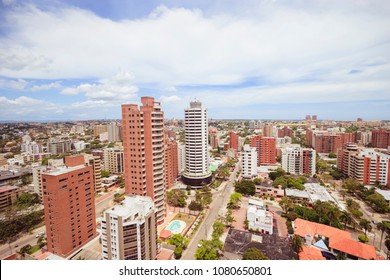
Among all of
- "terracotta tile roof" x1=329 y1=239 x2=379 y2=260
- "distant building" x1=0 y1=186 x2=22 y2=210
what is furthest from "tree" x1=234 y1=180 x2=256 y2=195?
"distant building" x1=0 y1=186 x2=22 y2=210

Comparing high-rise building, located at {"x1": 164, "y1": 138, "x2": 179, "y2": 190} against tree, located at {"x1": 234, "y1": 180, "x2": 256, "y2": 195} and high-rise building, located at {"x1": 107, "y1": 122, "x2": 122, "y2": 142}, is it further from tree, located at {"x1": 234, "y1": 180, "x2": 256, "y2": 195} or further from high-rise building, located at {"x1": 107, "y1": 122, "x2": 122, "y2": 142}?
high-rise building, located at {"x1": 107, "y1": 122, "x2": 122, "y2": 142}

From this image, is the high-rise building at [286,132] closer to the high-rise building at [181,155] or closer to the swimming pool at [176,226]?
the high-rise building at [181,155]

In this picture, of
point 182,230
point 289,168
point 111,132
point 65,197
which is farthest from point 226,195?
point 111,132

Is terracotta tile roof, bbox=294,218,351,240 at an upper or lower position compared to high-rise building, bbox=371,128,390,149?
lower

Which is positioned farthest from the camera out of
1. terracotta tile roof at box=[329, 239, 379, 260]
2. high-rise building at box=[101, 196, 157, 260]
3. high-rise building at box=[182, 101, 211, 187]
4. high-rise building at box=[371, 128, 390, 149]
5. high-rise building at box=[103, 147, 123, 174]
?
high-rise building at box=[103, 147, 123, 174]

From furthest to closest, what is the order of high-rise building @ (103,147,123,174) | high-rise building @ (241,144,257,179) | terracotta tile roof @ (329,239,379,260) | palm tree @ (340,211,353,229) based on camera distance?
high-rise building @ (103,147,123,174), high-rise building @ (241,144,257,179), palm tree @ (340,211,353,229), terracotta tile roof @ (329,239,379,260)

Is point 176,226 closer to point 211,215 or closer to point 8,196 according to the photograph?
point 211,215
